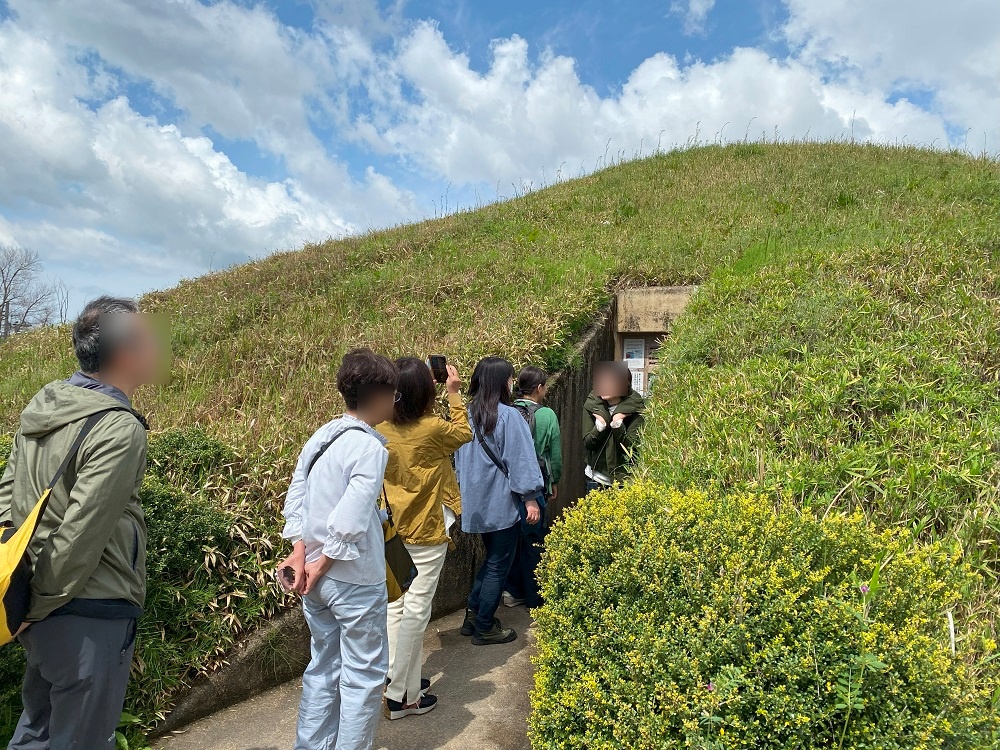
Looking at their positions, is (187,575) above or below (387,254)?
below

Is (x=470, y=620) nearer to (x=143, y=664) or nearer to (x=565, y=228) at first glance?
(x=143, y=664)

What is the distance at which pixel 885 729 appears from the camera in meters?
1.76

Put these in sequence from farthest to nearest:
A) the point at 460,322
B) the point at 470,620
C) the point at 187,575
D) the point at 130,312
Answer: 1. the point at 460,322
2. the point at 470,620
3. the point at 187,575
4. the point at 130,312

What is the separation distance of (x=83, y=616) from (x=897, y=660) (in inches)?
95.4

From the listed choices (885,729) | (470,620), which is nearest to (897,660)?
(885,729)

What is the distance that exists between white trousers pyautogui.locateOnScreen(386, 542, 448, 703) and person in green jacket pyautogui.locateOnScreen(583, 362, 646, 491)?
1946mm

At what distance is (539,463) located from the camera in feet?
15.2

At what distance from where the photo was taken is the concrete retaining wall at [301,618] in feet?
11.1

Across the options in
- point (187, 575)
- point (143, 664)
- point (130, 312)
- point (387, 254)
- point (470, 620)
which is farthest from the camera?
point (387, 254)

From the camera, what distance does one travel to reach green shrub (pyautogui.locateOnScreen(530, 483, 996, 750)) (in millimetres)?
1783

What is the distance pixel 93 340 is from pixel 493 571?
2.76 meters

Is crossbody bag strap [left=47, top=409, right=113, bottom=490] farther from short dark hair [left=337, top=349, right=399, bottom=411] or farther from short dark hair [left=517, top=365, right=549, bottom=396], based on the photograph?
short dark hair [left=517, top=365, right=549, bottom=396]

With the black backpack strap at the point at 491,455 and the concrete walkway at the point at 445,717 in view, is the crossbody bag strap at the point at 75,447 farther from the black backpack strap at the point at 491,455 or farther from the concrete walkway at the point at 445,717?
the black backpack strap at the point at 491,455

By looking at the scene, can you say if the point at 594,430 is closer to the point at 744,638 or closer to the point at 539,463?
the point at 539,463
